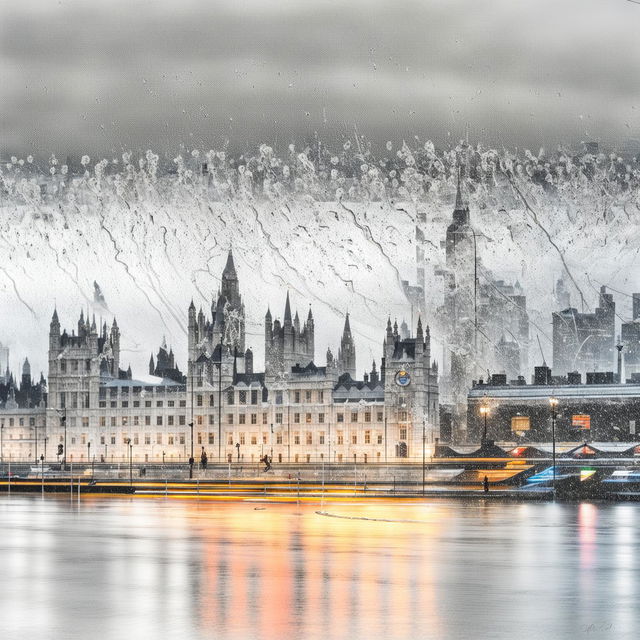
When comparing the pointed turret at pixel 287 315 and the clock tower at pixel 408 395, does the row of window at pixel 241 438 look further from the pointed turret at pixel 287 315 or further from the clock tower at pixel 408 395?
the pointed turret at pixel 287 315

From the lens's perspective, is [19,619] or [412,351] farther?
[412,351]

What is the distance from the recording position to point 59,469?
117m

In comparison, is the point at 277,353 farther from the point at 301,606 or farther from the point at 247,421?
the point at 301,606

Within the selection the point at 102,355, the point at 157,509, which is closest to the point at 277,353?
the point at 102,355

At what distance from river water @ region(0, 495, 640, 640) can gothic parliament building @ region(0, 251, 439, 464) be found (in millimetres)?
103553

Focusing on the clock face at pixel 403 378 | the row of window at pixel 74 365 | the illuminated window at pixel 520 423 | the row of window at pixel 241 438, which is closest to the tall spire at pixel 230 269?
the row of window at pixel 74 365

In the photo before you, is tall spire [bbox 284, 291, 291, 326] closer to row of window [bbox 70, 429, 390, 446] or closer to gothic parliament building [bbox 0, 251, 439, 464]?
gothic parliament building [bbox 0, 251, 439, 464]

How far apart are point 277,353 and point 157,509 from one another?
10600cm

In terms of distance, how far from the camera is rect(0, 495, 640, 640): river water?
47.6ft

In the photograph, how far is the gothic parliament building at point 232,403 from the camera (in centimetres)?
14000

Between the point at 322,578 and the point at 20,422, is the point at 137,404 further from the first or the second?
the point at 322,578

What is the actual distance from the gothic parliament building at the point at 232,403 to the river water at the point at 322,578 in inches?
4077
